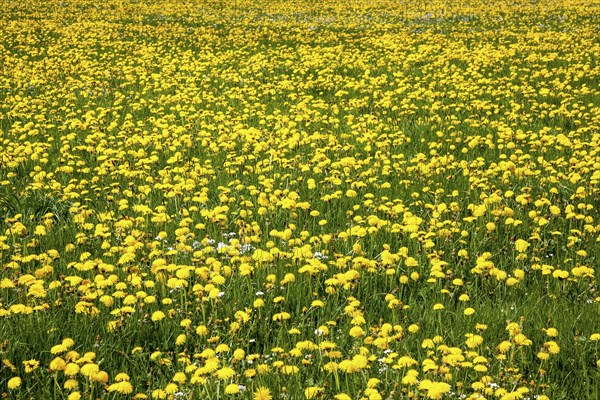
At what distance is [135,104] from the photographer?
9.06 m

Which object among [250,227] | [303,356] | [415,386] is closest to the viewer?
[415,386]

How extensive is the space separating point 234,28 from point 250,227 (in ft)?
46.9

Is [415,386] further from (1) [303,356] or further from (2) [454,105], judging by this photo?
(2) [454,105]

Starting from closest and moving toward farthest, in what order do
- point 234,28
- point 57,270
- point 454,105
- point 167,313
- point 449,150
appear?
point 167,313 < point 57,270 < point 449,150 < point 454,105 < point 234,28

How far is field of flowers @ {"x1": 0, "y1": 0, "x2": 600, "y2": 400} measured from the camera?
10.3 feet

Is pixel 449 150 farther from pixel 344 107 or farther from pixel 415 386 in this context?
pixel 415 386

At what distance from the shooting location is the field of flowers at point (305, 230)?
3146 millimetres

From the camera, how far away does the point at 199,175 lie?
6.31 m

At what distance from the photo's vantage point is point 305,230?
205 inches

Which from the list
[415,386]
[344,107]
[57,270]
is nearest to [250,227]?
[57,270]

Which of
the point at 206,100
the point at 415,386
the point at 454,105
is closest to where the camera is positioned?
the point at 415,386

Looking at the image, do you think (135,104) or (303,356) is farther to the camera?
(135,104)

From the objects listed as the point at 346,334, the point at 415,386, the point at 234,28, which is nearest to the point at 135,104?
the point at 346,334

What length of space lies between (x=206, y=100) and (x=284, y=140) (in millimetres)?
2983
